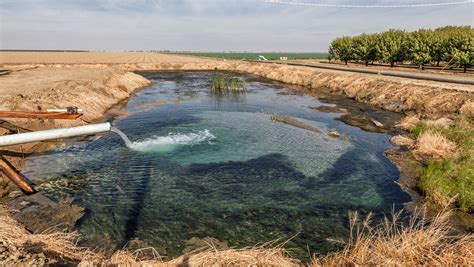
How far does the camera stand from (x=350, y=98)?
135ft

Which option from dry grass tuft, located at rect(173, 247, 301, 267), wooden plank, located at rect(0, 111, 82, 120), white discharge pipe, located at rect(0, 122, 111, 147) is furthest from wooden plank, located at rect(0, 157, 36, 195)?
dry grass tuft, located at rect(173, 247, 301, 267)

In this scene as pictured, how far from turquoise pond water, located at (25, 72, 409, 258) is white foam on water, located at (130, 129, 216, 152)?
77 millimetres

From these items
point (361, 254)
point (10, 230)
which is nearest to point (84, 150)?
point (10, 230)

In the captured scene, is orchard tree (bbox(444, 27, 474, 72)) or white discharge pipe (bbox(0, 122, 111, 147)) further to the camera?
orchard tree (bbox(444, 27, 474, 72))

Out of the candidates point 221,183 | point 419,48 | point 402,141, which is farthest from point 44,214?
point 419,48

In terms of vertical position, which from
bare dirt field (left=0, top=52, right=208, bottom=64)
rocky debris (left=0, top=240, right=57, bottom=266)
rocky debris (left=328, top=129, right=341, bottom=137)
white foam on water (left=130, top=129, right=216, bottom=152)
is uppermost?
bare dirt field (left=0, top=52, right=208, bottom=64)

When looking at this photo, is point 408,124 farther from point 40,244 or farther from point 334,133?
point 40,244

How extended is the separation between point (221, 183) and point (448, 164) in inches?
426

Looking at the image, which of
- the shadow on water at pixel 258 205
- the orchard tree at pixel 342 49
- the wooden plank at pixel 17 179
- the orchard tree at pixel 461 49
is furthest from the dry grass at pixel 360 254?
the orchard tree at pixel 342 49

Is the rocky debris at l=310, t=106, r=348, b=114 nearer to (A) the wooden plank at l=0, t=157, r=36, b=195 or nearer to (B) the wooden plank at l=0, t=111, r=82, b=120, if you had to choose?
(B) the wooden plank at l=0, t=111, r=82, b=120

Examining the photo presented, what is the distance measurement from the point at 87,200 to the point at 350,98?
122ft

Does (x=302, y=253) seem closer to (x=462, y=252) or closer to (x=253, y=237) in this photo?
(x=253, y=237)

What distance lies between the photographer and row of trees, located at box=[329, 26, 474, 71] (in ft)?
183

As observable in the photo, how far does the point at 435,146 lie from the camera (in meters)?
17.6
